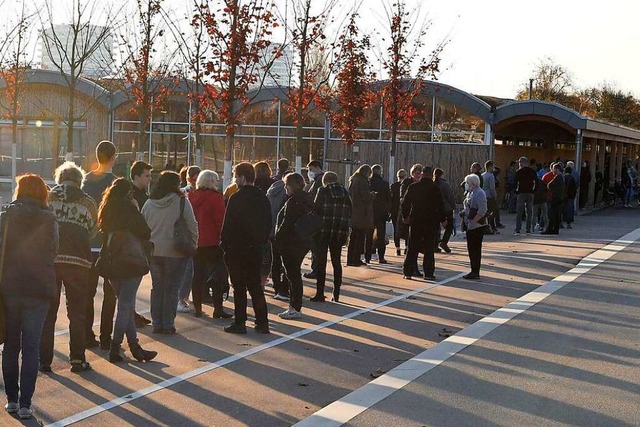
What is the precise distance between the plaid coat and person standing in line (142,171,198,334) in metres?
3.20

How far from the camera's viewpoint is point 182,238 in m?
11.7

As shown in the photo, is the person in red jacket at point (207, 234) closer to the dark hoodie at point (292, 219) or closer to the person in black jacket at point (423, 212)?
the dark hoodie at point (292, 219)

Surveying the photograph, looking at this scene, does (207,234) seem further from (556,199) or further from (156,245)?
(556,199)

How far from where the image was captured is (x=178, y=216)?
11719 mm

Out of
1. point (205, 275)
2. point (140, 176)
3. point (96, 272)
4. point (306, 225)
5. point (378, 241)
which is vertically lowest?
point (378, 241)

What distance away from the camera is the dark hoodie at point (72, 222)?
9555mm

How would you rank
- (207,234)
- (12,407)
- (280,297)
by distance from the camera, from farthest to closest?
1. (280,297)
2. (207,234)
3. (12,407)

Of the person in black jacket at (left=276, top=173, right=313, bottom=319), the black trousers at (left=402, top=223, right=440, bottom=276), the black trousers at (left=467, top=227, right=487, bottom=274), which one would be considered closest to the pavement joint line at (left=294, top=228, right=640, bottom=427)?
the black trousers at (left=467, top=227, right=487, bottom=274)

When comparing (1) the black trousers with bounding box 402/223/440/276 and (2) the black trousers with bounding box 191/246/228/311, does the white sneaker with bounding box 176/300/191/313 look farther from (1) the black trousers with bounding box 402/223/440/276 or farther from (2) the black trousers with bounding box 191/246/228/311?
(1) the black trousers with bounding box 402/223/440/276

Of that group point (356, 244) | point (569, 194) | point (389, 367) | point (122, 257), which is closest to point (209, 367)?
point (122, 257)

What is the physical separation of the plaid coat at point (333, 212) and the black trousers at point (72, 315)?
5.42 metres

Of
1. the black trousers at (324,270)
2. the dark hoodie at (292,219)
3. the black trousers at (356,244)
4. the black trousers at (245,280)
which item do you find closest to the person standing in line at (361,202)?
the black trousers at (356,244)

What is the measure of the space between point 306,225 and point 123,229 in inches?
133

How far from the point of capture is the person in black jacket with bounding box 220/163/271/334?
11773 mm
